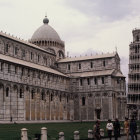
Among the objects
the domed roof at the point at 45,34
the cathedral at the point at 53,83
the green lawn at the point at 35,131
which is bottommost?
the green lawn at the point at 35,131

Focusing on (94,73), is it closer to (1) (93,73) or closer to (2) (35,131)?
(1) (93,73)

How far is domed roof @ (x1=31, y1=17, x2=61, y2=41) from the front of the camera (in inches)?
2908

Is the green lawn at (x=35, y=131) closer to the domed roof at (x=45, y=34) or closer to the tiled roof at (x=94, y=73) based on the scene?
the tiled roof at (x=94, y=73)

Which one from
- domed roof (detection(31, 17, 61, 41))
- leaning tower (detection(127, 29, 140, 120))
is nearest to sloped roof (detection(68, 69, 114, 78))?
domed roof (detection(31, 17, 61, 41))

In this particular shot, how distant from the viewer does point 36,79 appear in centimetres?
5369

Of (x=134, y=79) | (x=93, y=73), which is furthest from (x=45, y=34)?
(x=134, y=79)

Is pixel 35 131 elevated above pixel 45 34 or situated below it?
below

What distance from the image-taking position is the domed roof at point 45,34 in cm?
7388

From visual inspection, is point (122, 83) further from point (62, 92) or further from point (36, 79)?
point (36, 79)

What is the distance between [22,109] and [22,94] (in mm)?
2265

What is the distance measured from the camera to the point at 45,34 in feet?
243

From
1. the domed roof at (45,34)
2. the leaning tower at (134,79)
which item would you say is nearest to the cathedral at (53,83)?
the domed roof at (45,34)

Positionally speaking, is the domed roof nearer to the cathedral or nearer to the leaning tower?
the cathedral

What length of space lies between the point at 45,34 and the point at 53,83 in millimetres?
17916
